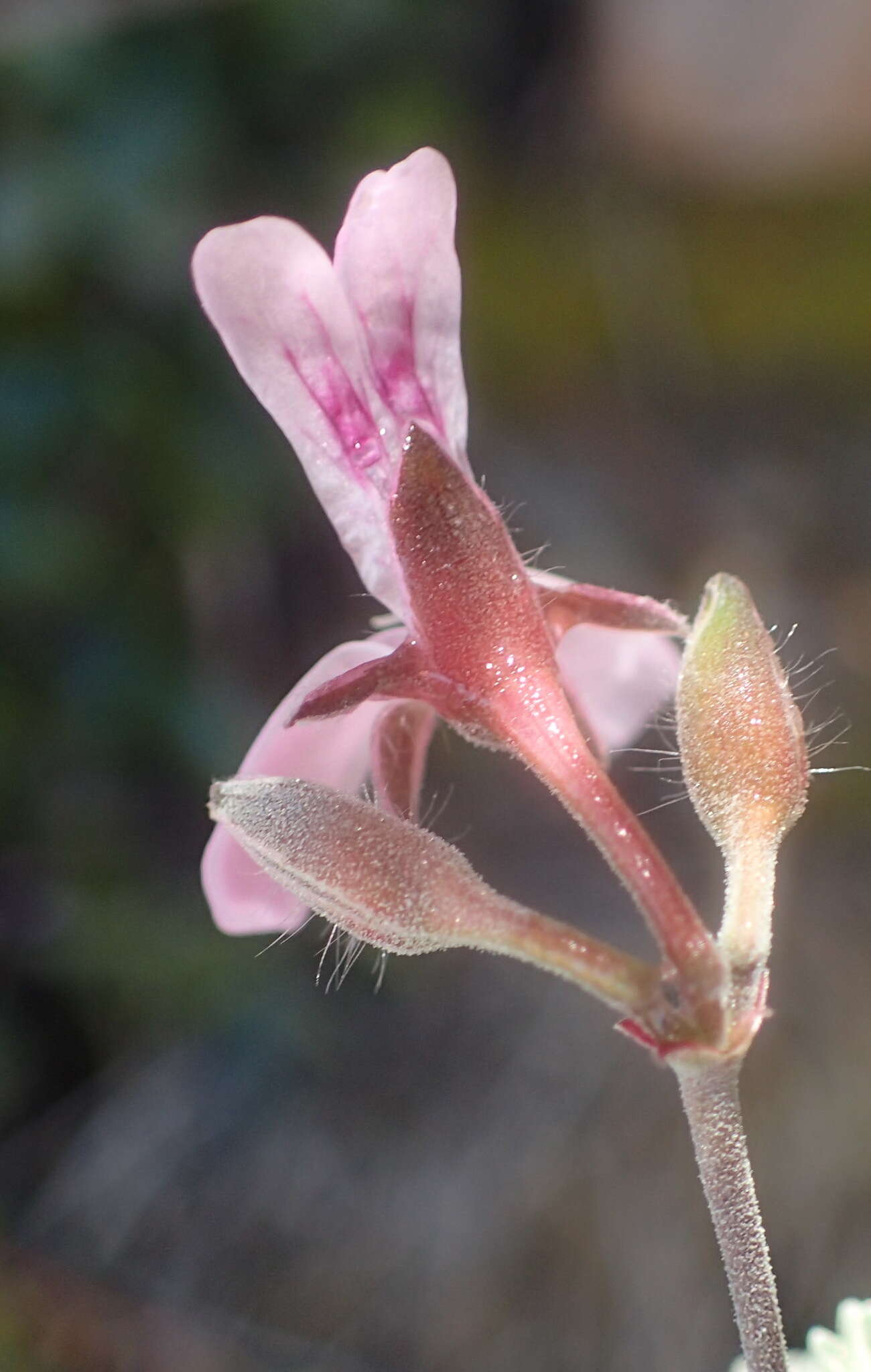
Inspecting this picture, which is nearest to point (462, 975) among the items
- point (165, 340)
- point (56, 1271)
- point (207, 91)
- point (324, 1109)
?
point (324, 1109)

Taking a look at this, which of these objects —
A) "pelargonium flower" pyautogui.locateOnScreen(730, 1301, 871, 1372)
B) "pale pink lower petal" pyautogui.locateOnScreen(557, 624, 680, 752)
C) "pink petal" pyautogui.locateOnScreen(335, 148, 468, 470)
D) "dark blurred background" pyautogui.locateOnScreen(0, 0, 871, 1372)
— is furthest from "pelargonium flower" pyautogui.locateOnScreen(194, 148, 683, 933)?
"dark blurred background" pyautogui.locateOnScreen(0, 0, 871, 1372)

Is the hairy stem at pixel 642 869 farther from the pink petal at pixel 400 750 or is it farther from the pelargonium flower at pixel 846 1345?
the pelargonium flower at pixel 846 1345

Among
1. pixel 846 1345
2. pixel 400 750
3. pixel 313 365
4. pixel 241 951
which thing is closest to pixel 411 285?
pixel 313 365

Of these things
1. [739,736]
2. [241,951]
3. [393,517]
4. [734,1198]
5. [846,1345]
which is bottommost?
[241,951]

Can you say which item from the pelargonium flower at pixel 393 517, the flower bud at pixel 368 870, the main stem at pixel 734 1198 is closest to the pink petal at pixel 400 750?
the pelargonium flower at pixel 393 517

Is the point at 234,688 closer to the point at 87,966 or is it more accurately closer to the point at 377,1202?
the point at 87,966

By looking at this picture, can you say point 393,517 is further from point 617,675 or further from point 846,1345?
point 846,1345
